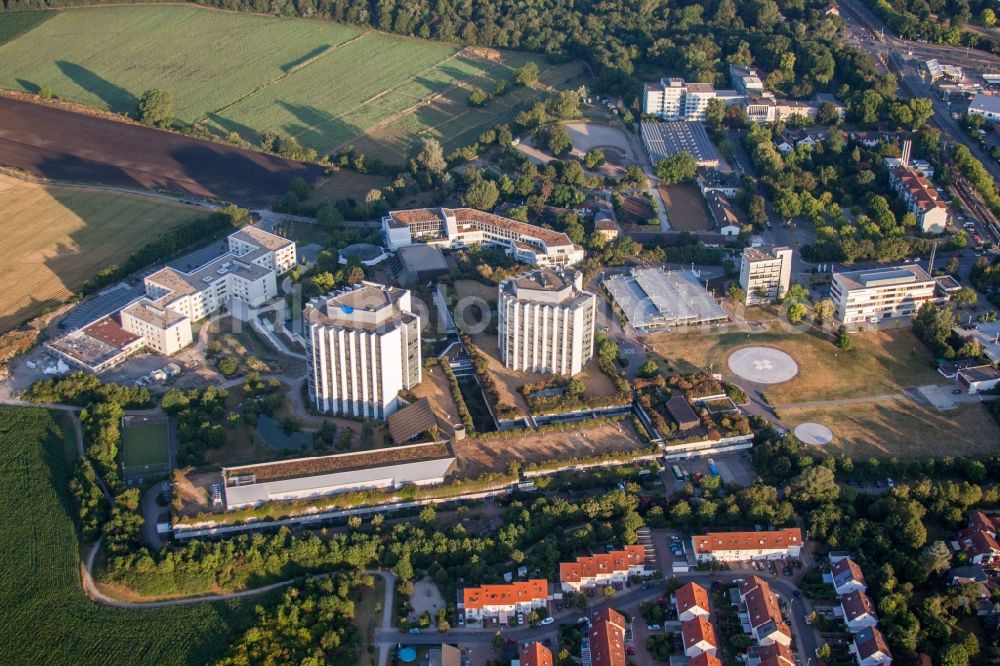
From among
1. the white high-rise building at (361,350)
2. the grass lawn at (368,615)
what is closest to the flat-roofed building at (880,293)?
the white high-rise building at (361,350)

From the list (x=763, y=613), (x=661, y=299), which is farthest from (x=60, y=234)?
(x=763, y=613)

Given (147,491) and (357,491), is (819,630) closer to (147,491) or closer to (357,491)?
(357,491)

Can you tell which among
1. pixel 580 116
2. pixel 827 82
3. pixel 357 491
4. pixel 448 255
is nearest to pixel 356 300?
pixel 357 491

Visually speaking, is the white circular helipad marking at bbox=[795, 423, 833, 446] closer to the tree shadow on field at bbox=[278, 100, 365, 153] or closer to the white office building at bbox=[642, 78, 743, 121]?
the white office building at bbox=[642, 78, 743, 121]

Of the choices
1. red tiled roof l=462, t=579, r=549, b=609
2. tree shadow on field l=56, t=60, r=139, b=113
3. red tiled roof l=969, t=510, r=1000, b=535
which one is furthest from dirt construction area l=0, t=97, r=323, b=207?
red tiled roof l=969, t=510, r=1000, b=535

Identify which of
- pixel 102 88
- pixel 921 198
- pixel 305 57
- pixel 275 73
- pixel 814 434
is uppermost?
pixel 921 198

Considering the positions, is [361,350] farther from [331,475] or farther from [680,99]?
[680,99]

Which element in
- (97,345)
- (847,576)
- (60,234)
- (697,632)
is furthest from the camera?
(60,234)
